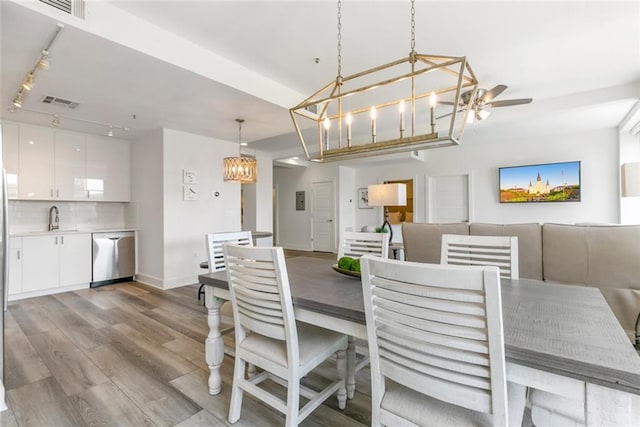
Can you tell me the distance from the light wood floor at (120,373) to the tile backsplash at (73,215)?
1.34 meters

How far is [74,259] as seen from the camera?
430 centimetres

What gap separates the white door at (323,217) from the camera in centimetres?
810

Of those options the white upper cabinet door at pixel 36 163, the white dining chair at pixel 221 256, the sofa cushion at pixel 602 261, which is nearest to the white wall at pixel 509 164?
the sofa cushion at pixel 602 261

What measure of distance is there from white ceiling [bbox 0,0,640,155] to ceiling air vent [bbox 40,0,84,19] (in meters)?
0.05

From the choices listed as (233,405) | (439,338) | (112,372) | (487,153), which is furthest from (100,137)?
(487,153)

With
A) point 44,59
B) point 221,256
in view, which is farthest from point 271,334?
point 44,59

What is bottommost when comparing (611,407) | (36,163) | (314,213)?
(611,407)

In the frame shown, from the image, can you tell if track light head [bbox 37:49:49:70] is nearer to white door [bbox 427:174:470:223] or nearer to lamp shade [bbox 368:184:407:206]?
lamp shade [bbox 368:184:407:206]

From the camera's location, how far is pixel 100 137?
474 centimetres

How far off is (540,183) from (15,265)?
821cm

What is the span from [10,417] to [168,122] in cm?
342

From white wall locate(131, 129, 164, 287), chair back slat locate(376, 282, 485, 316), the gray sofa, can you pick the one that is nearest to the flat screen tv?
the gray sofa

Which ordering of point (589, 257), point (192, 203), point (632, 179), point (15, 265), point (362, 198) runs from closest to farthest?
point (589, 257), point (632, 179), point (15, 265), point (192, 203), point (362, 198)

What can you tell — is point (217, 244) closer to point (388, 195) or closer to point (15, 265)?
point (388, 195)
